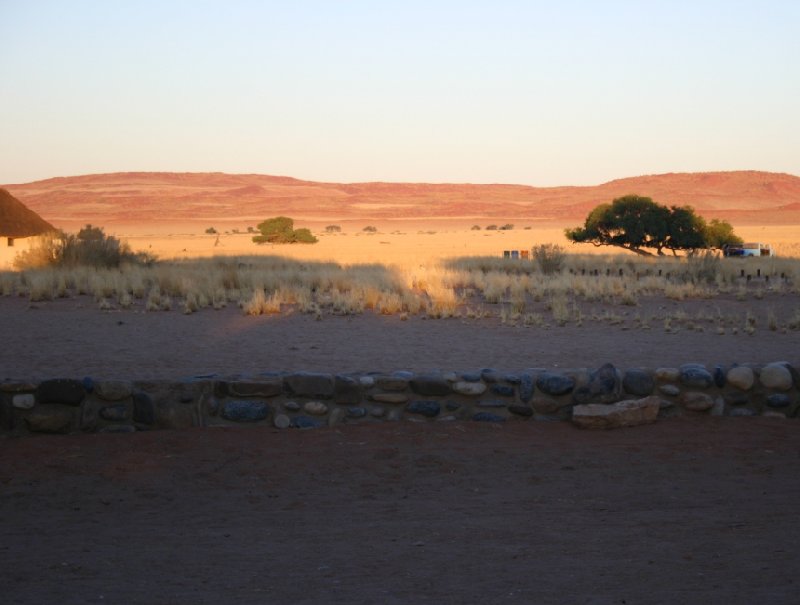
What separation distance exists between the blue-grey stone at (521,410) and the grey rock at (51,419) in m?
3.96

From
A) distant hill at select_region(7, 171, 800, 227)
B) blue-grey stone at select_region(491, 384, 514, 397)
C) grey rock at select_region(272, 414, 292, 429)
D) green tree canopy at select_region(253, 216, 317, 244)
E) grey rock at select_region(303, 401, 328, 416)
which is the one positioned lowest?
grey rock at select_region(272, 414, 292, 429)

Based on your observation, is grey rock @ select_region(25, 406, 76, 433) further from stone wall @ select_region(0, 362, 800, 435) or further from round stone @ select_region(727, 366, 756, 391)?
round stone @ select_region(727, 366, 756, 391)

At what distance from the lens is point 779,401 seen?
31.8 feet

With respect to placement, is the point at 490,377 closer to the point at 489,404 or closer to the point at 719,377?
the point at 489,404

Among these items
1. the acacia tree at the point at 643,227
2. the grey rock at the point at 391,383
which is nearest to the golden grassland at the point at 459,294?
the grey rock at the point at 391,383

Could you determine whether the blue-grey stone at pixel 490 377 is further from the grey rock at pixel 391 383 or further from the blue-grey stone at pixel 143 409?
the blue-grey stone at pixel 143 409

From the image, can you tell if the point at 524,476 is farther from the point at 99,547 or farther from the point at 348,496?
the point at 99,547

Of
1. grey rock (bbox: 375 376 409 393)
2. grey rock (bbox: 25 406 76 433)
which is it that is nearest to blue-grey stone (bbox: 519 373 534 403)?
grey rock (bbox: 375 376 409 393)

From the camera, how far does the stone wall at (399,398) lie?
885cm

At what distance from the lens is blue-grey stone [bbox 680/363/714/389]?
9.62 metres

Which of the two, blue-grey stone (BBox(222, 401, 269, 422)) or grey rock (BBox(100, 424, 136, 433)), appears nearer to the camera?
grey rock (BBox(100, 424, 136, 433))

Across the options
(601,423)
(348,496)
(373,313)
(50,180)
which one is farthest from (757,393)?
(50,180)

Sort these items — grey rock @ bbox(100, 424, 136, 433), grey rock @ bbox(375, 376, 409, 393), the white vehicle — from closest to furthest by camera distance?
1. grey rock @ bbox(100, 424, 136, 433)
2. grey rock @ bbox(375, 376, 409, 393)
3. the white vehicle

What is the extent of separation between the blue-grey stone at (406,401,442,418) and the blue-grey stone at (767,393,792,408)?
3237 mm
